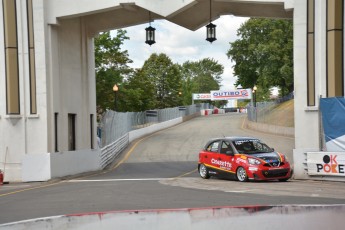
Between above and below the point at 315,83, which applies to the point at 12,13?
above

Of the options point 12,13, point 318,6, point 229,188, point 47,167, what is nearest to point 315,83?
point 318,6

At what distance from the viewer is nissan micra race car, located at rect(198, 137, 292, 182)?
690 inches

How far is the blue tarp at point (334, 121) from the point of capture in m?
17.7

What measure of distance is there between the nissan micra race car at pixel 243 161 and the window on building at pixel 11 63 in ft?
25.5

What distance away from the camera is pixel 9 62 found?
21.9 m

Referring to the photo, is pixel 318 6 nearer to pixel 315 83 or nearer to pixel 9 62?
pixel 315 83

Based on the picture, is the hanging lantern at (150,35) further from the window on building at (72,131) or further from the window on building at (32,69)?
the window on building at (72,131)

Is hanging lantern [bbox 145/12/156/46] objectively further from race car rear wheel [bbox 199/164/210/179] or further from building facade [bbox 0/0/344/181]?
race car rear wheel [bbox 199/164/210/179]

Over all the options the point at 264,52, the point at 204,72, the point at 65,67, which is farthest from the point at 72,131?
the point at 204,72

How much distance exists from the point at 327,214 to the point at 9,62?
16.9 m

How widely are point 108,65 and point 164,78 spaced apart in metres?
49.9

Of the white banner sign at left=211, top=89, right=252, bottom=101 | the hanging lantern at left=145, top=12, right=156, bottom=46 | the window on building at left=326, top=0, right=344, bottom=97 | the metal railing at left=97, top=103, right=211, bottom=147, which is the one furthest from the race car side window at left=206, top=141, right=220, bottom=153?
the white banner sign at left=211, top=89, right=252, bottom=101

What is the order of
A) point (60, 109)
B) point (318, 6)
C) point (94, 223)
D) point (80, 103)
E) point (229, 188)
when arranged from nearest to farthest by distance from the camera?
point (94, 223), point (229, 188), point (318, 6), point (60, 109), point (80, 103)

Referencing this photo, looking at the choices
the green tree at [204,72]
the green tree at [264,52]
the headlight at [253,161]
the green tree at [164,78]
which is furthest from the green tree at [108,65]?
the green tree at [204,72]
